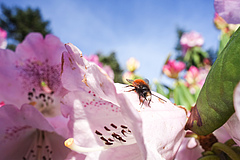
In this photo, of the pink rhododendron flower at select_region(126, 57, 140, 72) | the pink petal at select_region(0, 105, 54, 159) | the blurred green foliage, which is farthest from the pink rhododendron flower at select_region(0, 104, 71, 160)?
the blurred green foliage

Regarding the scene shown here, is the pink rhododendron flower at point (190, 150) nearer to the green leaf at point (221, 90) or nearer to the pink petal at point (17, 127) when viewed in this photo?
the green leaf at point (221, 90)

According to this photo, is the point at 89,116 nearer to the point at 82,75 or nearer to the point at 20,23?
the point at 82,75

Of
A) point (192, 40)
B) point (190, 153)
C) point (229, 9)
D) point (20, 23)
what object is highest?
point (20, 23)

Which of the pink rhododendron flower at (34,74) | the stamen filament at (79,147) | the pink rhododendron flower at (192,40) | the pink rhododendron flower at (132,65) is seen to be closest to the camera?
the stamen filament at (79,147)

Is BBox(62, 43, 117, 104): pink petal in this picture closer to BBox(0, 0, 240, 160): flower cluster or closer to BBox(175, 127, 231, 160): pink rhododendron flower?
BBox(0, 0, 240, 160): flower cluster

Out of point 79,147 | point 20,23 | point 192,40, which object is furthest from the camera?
point 20,23

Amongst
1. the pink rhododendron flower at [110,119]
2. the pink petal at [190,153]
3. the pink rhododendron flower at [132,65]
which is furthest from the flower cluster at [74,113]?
the pink rhododendron flower at [132,65]

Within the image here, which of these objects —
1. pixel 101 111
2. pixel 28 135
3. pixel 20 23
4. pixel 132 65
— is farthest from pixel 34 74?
pixel 20 23
